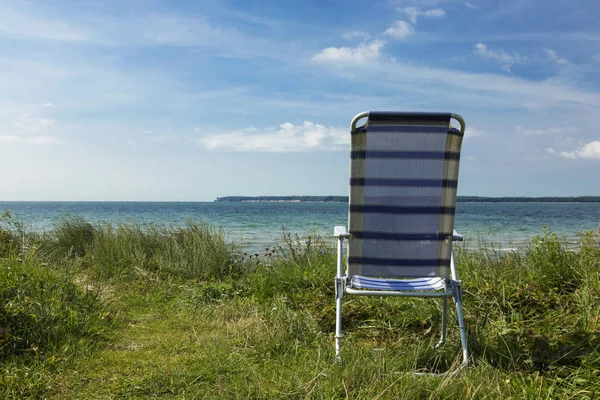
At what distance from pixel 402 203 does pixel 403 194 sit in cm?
5

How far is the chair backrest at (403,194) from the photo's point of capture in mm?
2930

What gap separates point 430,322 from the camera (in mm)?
3633

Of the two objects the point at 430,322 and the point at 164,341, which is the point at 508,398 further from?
the point at 164,341

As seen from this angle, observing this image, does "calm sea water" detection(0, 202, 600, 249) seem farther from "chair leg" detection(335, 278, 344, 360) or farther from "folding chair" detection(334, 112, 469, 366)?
"chair leg" detection(335, 278, 344, 360)

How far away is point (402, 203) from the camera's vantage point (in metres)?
3.03

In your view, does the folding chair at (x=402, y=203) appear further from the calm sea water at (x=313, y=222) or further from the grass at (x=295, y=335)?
the calm sea water at (x=313, y=222)

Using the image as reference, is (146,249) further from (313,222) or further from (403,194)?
(403,194)

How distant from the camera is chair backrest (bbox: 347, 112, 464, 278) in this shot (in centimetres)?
293

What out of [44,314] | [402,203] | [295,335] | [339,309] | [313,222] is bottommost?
[295,335]

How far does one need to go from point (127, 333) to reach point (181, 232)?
3.57 metres

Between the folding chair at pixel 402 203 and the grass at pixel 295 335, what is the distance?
15.2 inches

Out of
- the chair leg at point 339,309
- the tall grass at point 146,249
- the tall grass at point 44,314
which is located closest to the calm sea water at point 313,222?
the tall grass at point 146,249

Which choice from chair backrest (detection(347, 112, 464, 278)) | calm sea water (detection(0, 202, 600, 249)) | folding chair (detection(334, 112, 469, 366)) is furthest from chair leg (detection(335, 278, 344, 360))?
calm sea water (detection(0, 202, 600, 249))

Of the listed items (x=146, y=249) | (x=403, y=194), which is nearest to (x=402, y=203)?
(x=403, y=194)
